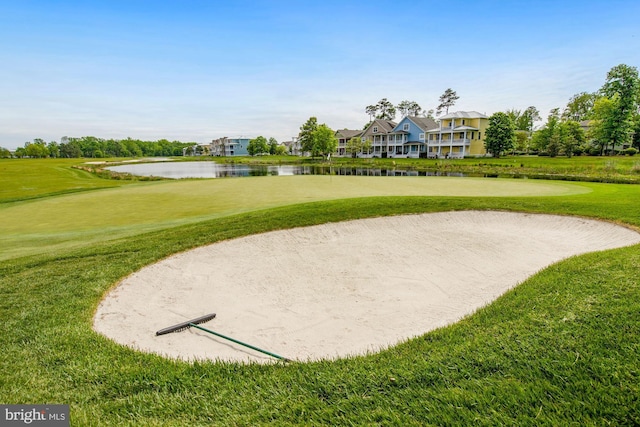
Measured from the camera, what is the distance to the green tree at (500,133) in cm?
4978

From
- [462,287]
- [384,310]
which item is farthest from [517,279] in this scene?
[384,310]

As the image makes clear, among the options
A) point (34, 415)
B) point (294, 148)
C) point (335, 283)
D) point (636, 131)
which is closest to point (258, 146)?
point (294, 148)

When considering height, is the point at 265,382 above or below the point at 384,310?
above

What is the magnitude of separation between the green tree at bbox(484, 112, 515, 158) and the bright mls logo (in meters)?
57.7

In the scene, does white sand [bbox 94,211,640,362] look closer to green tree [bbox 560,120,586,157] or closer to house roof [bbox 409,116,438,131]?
green tree [bbox 560,120,586,157]

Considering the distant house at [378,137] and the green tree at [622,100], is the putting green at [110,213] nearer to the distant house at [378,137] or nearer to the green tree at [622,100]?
the green tree at [622,100]

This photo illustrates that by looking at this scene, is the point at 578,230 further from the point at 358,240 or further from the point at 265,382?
the point at 265,382

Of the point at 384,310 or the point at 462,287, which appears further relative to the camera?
the point at 462,287

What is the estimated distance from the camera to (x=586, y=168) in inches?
1189

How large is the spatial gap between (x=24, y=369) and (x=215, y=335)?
1.91 m

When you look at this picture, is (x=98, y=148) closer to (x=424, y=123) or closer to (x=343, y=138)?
(x=343, y=138)

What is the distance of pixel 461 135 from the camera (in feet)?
182

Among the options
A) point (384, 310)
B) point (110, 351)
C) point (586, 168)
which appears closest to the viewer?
point (110, 351)

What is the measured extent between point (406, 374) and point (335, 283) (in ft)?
11.1
